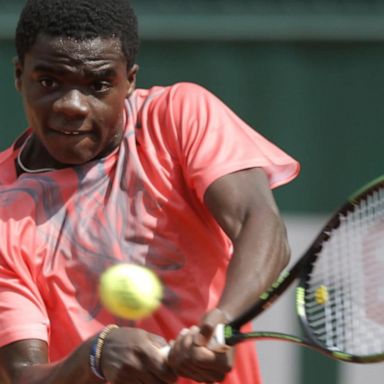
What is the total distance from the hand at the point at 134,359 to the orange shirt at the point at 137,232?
1.20ft

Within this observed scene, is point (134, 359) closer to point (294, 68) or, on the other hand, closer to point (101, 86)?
point (101, 86)

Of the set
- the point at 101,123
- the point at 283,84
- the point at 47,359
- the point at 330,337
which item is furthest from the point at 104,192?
the point at 283,84

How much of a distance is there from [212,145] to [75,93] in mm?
436

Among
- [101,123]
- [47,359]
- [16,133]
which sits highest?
[101,123]

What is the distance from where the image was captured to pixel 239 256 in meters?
3.97

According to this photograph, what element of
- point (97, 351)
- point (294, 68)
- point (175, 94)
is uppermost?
point (175, 94)

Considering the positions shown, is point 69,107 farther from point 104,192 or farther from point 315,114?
point 315,114

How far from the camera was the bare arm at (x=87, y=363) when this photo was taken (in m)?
3.83

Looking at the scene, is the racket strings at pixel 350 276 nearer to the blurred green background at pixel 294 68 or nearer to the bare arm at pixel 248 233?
the bare arm at pixel 248 233

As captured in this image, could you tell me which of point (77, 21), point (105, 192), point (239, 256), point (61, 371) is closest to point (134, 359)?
point (61, 371)

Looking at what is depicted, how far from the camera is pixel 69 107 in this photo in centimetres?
421

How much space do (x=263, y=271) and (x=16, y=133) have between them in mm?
3941

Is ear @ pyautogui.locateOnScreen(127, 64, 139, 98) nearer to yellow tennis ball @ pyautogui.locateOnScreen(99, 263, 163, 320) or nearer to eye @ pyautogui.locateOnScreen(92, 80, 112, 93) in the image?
eye @ pyautogui.locateOnScreen(92, 80, 112, 93)

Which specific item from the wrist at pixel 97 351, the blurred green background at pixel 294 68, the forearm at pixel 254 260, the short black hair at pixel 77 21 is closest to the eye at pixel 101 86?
the short black hair at pixel 77 21
